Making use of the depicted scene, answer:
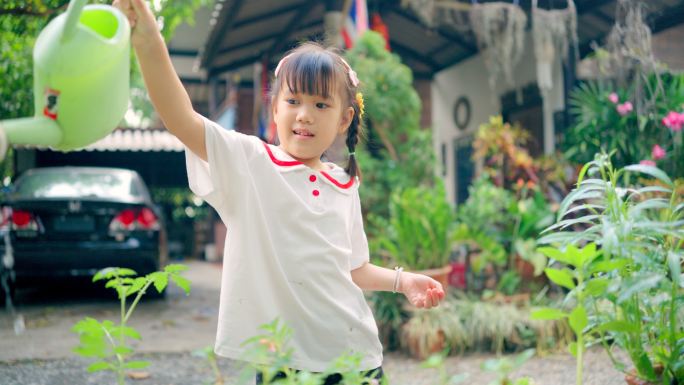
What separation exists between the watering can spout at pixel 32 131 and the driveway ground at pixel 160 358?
2.07 meters

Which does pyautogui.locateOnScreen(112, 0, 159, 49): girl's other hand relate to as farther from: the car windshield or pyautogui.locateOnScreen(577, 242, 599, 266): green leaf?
the car windshield

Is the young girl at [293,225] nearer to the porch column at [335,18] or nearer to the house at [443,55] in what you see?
the house at [443,55]

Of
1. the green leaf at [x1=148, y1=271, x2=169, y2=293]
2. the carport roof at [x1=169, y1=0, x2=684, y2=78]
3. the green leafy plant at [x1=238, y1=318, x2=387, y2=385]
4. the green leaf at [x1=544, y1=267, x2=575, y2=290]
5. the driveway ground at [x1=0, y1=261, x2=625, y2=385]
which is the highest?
the carport roof at [x1=169, y1=0, x2=684, y2=78]

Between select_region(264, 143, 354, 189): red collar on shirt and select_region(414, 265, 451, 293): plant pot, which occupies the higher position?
select_region(264, 143, 354, 189): red collar on shirt

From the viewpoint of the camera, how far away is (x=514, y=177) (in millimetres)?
5988

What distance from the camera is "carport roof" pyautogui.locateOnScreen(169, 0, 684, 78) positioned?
720 centimetres

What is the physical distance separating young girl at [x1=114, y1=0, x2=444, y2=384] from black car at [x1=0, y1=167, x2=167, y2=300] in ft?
14.7

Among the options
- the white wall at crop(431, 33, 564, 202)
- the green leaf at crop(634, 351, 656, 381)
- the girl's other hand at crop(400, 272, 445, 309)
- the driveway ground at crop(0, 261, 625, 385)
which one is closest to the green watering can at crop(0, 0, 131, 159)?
the girl's other hand at crop(400, 272, 445, 309)

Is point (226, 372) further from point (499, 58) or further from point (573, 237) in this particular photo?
point (499, 58)

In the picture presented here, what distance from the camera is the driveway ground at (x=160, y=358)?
129 inches

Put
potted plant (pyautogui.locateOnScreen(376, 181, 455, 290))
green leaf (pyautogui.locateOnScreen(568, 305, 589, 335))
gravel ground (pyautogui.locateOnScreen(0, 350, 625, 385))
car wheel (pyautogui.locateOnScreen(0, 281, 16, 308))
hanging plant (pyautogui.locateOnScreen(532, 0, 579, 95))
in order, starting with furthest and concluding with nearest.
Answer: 1. hanging plant (pyautogui.locateOnScreen(532, 0, 579, 95))
2. car wheel (pyautogui.locateOnScreen(0, 281, 16, 308))
3. potted plant (pyautogui.locateOnScreen(376, 181, 455, 290))
4. gravel ground (pyautogui.locateOnScreen(0, 350, 625, 385))
5. green leaf (pyautogui.locateOnScreen(568, 305, 589, 335))

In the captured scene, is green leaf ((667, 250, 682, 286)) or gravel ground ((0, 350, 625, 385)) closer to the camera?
green leaf ((667, 250, 682, 286))

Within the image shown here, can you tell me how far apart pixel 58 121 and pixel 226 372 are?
2772 millimetres

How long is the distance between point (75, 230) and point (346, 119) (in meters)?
4.56
